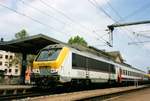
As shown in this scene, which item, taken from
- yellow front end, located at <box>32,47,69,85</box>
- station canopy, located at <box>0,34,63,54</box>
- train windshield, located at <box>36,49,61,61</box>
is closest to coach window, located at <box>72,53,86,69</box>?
yellow front end, located at <box>32,47,69,85</box>

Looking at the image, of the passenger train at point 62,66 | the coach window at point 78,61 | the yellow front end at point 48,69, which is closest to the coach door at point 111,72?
the passenger train at point 62,66

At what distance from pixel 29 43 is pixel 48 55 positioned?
9.33 meters

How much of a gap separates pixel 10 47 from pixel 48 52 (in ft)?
36.1

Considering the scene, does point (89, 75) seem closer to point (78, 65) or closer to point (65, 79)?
point (78, 65)

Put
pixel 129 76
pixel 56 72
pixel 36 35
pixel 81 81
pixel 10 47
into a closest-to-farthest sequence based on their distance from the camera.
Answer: pixel 56 72 → pixel 81 81 → pixel 36 35 → pixel 10 47 → pixel 129 76

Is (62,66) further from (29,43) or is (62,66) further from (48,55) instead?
(29,43)

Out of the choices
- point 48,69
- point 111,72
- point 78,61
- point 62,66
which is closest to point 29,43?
point 78,61

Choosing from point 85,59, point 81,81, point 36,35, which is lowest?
point 81,81

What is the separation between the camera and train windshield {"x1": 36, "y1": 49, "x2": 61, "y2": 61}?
2052 cm

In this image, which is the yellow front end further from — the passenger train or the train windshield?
the train windshield

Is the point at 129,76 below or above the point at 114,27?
below

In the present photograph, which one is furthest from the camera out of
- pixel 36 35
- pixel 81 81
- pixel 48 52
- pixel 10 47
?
pixel 10 47

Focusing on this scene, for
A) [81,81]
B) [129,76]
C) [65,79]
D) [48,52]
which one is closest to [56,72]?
[65,79]

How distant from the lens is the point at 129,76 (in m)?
46.2
